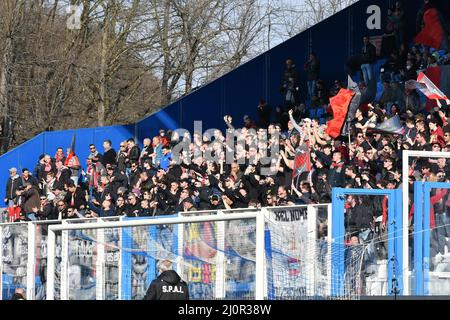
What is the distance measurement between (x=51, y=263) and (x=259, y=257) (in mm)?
3629

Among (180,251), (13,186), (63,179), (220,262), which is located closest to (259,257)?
(220,262)

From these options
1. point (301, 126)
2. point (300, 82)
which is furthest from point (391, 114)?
point (300, 82)

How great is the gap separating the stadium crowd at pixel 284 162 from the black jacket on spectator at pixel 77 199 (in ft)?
0.08

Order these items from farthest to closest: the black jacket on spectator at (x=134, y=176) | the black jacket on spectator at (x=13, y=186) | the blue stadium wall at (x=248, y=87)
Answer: the black jacket on spectator at (x=13, y=186) → the blue stadium wall at (x=248, y=87) → the black jacket on spectator at (x=134, y=176)

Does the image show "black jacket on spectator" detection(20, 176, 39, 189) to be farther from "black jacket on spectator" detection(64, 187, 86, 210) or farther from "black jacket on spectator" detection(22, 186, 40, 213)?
"black jacket on spectator" detection(64, 187, 86, 210)

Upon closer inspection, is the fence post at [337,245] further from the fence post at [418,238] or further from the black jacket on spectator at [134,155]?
the black jacket on spectator at [134,155]

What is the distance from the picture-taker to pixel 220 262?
14227mm

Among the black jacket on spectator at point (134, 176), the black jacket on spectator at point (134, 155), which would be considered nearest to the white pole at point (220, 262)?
the black jacket on spectator at point (134, 176)

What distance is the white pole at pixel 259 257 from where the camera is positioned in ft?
43.4

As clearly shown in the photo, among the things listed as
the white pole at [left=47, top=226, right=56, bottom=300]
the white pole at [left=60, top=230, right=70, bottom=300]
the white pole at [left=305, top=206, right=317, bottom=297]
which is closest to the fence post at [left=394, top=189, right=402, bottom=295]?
the white pole at [left=305, top=206, right=317, bottom=297]

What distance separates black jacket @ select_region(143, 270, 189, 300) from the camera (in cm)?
1339

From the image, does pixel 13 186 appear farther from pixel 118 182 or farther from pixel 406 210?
pixel 406 210
